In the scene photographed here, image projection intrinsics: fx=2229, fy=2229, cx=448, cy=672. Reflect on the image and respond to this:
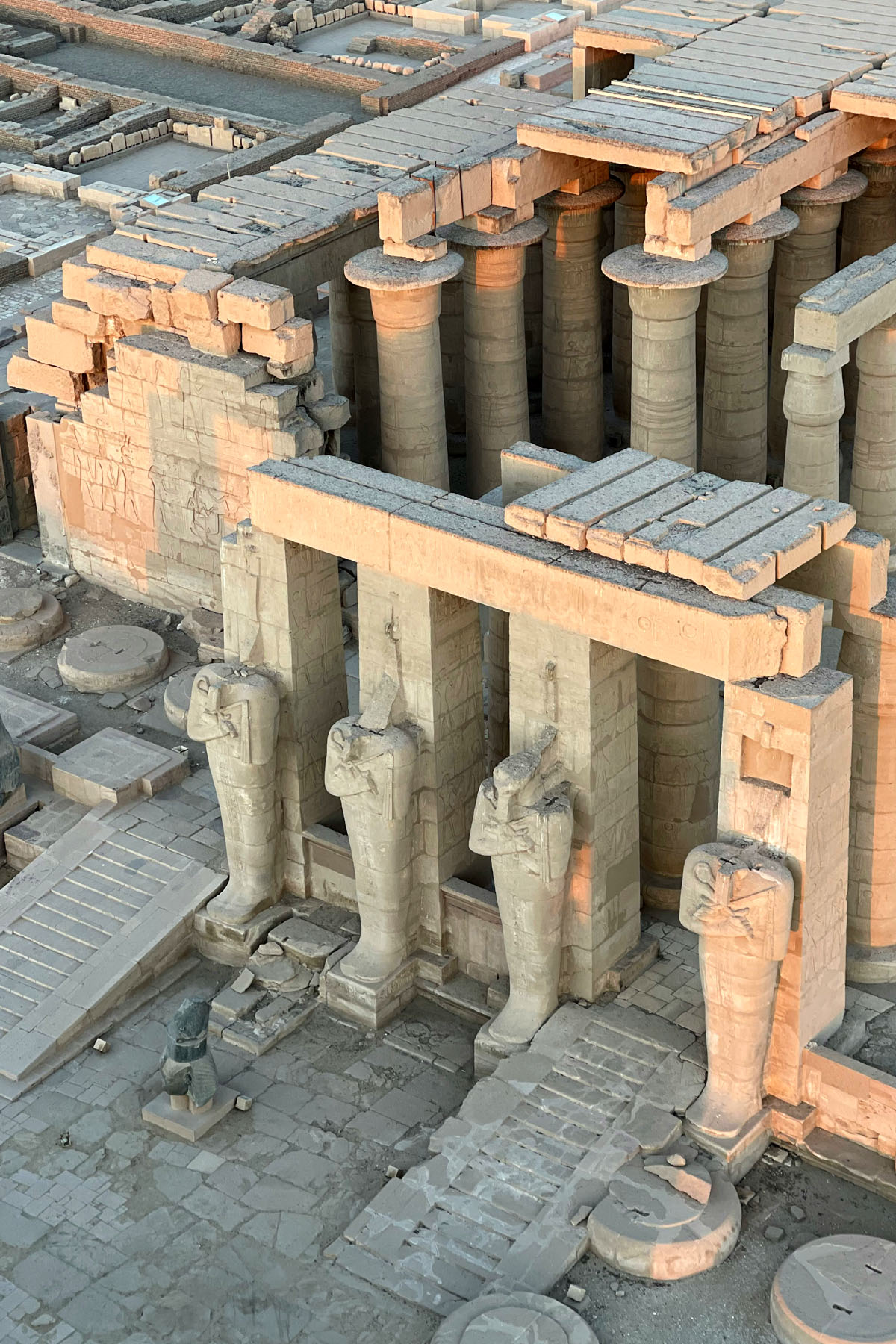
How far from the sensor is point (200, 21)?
223 feet

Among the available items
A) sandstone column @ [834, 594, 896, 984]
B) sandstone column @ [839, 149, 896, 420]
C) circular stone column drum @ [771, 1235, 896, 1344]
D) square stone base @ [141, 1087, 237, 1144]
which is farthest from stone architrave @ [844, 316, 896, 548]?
square stone base @ [141, 1087, 237, 1144]

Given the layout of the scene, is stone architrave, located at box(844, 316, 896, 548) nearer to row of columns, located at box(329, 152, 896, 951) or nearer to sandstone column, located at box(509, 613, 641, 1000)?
row of columns, located at box(329, 152, 896, 951)

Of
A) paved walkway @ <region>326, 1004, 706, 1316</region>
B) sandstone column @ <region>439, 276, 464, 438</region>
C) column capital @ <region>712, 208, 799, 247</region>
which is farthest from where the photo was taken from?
sandstone column @ <region>439, 276, 464, 438</region>

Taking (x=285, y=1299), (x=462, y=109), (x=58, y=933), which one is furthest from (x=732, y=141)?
(x=285, y=1299)

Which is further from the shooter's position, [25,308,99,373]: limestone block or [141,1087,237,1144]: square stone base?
[25,308,99,373]: limestone block

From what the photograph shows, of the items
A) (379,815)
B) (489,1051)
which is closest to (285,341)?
(379,815)

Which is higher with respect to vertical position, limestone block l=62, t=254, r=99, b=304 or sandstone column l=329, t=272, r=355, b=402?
limestone block l=62, t=254, r=99, b=304

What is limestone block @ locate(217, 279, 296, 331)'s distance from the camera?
3422cm

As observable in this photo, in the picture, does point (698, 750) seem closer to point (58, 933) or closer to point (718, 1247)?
point (718, 1247)

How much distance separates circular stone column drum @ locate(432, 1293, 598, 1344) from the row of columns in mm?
6979

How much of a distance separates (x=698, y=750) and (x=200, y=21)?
4510 cm

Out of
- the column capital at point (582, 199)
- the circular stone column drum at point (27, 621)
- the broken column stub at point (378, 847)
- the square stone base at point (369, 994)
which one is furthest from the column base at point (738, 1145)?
the column capital at point (582, 199)

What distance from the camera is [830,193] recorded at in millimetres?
35406

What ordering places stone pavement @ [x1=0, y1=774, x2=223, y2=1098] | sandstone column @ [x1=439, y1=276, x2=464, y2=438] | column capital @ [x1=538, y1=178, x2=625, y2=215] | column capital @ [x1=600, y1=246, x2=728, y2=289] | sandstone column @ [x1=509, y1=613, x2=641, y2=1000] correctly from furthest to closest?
sandstone column @ [x1=439, y1=276, x2=464, y2=438] → column capital @ [x1=538, y1=178, x2=625, y2=215] → column capital @ [x1=600, y1=246, x2=728, y2=289] → stone pavement @ [x1=0, y1=774, x2=223, y2=1098] → sandstone column @ [x1=509, y1=613, x2=641, y2=1000]
